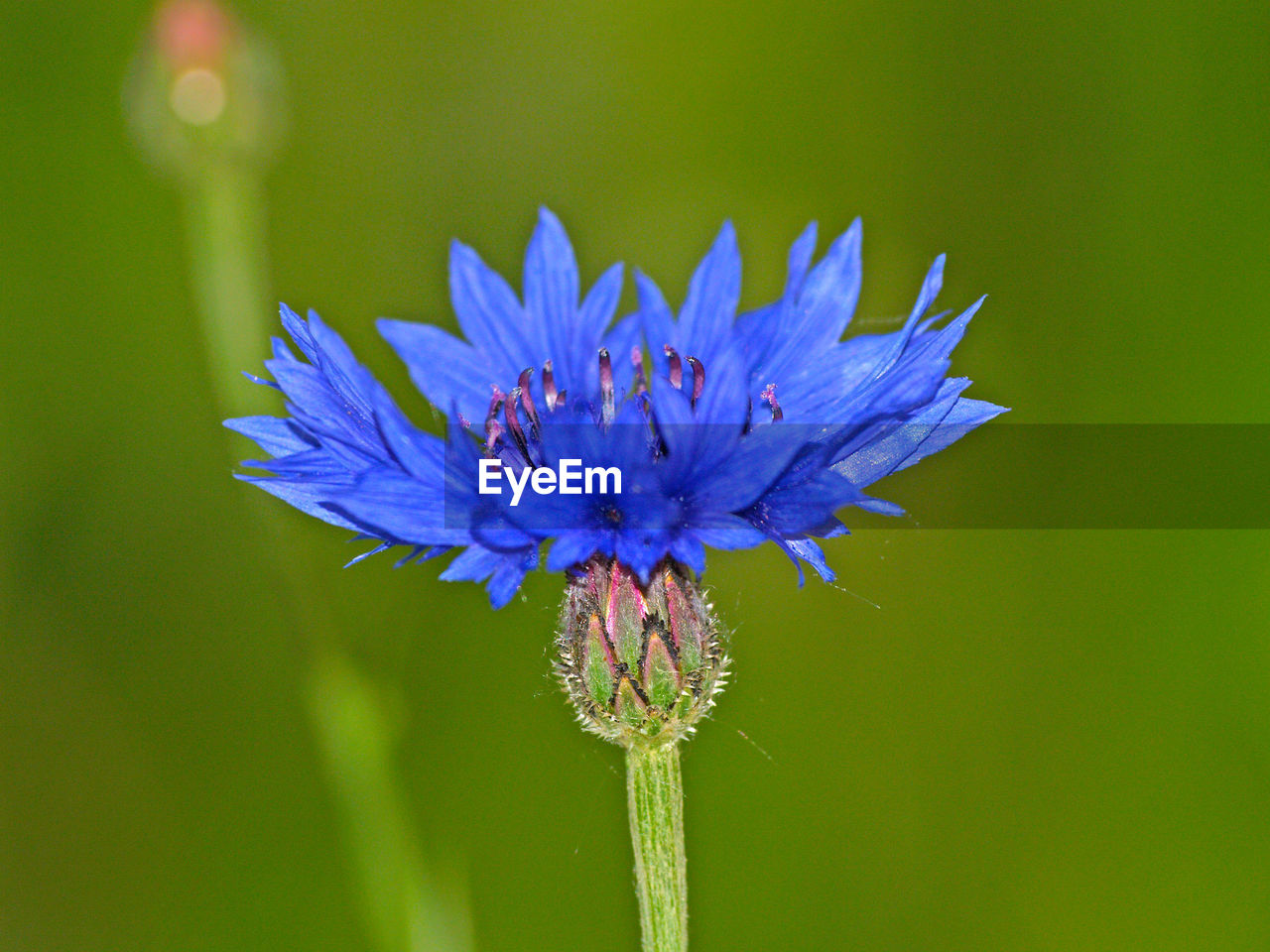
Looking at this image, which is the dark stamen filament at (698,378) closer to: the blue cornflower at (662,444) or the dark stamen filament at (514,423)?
the blue cornflower at (662,444)

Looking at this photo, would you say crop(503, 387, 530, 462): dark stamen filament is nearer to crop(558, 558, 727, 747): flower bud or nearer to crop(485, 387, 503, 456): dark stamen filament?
crop(485, 387, 503, 456): dark stamen filament

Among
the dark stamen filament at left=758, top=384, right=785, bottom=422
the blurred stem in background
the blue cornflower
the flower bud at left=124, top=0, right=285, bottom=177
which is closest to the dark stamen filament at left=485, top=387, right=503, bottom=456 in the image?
the blue cornflower

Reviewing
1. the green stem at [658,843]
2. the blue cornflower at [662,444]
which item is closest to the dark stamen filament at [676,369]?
the blue cornflower at [662,444]

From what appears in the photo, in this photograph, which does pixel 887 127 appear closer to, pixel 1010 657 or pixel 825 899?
pixel 1010 657

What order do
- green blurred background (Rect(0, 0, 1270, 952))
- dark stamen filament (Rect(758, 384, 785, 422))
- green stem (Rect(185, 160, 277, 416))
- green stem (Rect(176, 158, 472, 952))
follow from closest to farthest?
dark stamen filament (Rect(758, 384, 785, 422))
green stem (Rect(176, 158, 472, 952))
green stem (Rect(185, 160, 277, 416))
green blurred background (Rect(0, 0, 1270, 952))

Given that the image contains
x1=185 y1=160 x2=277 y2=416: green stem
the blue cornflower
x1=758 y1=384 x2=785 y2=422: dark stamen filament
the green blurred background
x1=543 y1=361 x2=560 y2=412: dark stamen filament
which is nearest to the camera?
the blue cornflower

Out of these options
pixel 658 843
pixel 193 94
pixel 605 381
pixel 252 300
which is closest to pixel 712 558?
pixel 605 381

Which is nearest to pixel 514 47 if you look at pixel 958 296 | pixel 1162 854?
pixel 958 296
